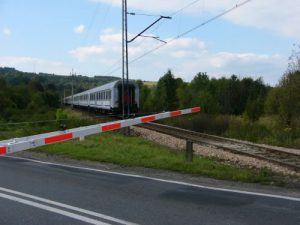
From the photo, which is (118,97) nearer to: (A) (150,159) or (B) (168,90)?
(A) (150,159)

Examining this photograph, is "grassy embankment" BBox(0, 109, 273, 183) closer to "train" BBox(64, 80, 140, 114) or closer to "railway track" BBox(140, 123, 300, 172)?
"railway track" BBox(140, 123, 300, 172)

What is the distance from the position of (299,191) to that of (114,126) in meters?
5.06

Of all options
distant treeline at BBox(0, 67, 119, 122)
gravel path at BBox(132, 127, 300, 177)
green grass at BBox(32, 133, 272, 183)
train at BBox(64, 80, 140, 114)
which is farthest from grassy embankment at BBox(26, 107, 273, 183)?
distant treeline at BBox(0, 67, 119, 122)

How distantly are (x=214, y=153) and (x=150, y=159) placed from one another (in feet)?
13.5

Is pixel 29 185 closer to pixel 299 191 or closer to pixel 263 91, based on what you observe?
pixel 299 191

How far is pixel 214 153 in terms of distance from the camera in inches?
594

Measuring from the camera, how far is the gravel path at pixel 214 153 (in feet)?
39.1

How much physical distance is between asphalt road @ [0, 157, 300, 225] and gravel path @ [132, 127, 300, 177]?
13.4ft

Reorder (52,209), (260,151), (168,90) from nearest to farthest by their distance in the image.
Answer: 1. (52,209)
2. (260,151)
3. (168,90)

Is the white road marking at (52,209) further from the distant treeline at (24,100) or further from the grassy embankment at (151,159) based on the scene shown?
the distant treeline at (24,100)

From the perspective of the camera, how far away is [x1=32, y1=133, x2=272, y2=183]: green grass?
9.20m

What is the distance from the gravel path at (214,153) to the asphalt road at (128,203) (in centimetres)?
410

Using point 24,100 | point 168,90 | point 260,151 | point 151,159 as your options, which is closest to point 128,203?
point 151,159

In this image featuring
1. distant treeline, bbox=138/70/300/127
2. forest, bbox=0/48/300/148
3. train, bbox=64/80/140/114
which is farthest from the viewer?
distant treeline, bbox=138/70/300/127
